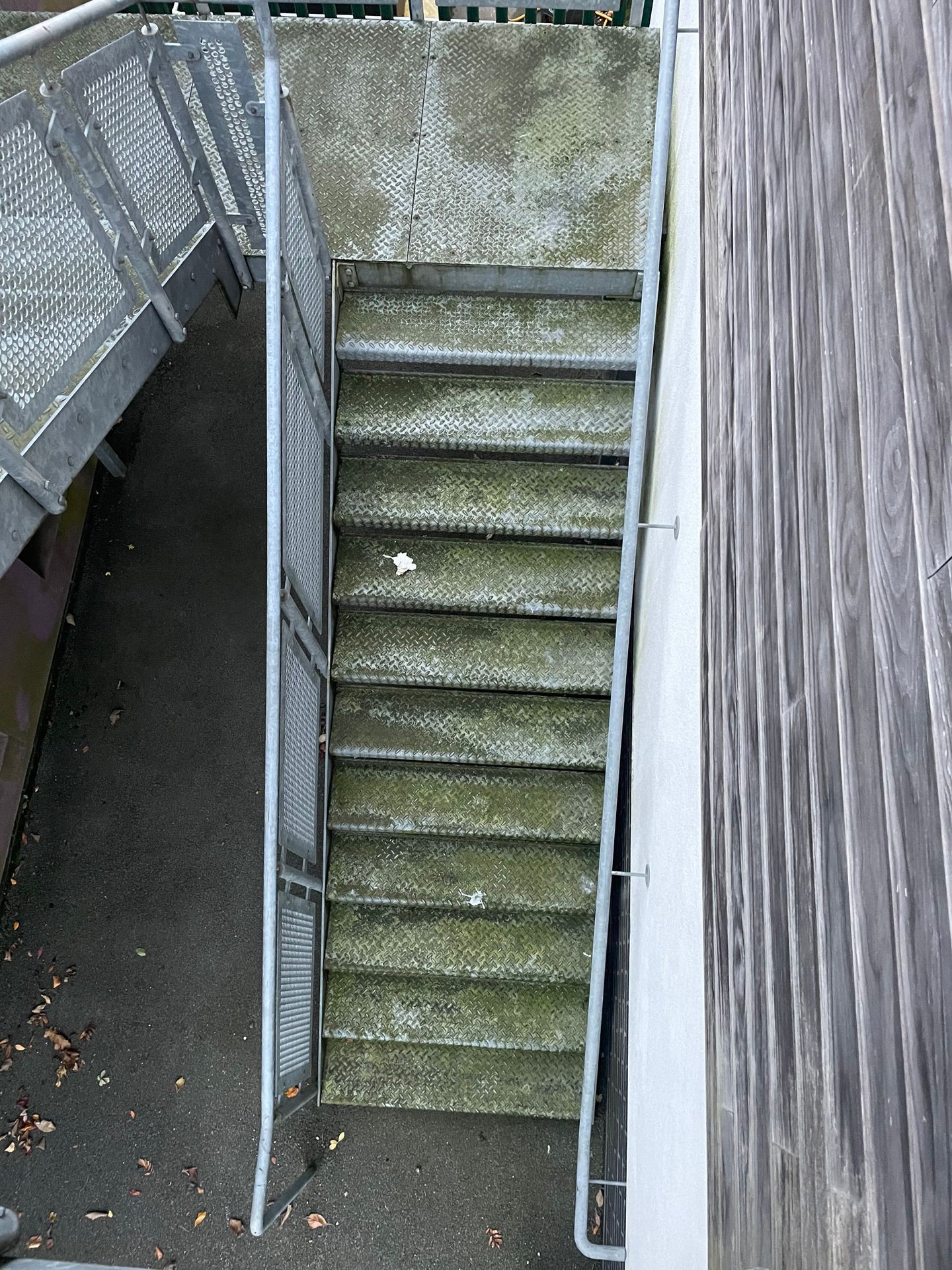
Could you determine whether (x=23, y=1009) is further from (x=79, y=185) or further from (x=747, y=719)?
(x=747, y=719)

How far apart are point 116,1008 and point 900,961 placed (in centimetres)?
445

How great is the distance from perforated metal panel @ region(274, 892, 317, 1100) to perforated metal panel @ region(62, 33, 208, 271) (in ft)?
8.58

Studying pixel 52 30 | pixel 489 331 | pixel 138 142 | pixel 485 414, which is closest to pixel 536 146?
pixel 489 331

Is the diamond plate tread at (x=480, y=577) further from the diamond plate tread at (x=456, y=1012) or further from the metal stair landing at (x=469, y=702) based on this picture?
the diamond plate tread at (x=456, y=1012)

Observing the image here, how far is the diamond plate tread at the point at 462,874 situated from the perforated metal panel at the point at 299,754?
0.33m

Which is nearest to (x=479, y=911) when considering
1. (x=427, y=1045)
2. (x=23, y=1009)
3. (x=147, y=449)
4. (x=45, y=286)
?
(x=427, y=1045)

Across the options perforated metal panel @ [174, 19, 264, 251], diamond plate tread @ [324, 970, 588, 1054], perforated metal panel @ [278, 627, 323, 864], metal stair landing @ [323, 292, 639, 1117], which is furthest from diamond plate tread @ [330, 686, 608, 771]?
perforated metal panel @ [174, 19, 264, 251]

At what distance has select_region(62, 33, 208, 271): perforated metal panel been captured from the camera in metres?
2.71

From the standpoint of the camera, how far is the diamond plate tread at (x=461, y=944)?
4.06 m

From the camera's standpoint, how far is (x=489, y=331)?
3.85m

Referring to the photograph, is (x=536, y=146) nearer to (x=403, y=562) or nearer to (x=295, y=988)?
(x=403, y=562)

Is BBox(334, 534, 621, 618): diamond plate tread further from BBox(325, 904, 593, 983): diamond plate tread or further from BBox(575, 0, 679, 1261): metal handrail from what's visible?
BBox(325, 904, 593, 983): diamond plate tread

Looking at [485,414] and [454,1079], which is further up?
[485,414]

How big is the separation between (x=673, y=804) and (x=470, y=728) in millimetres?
1410
